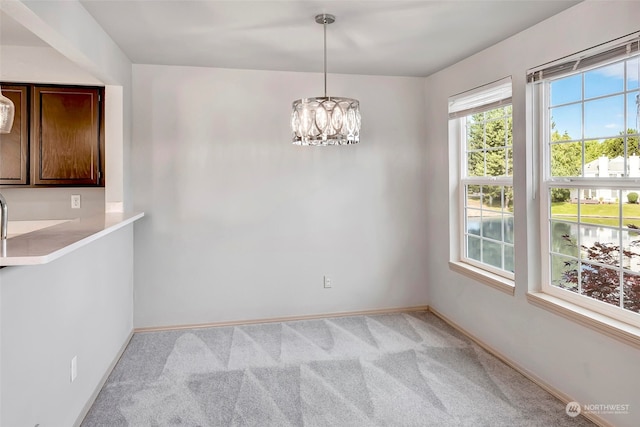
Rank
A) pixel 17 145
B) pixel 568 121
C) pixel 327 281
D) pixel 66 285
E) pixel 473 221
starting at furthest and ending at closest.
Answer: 1. pixel 327 281
2. pixel 473 221
3. pixel 17 145
4. pixel 568 121
5. pixel 66 285

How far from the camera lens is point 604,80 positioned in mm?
2418

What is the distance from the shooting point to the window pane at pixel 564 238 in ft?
8.69

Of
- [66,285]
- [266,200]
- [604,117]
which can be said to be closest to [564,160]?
[604,117]

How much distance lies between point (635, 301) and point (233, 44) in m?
3.17

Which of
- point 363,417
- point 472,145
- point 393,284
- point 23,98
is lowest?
point 363,417

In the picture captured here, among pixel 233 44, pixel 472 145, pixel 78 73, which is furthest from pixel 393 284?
pixel 78 73

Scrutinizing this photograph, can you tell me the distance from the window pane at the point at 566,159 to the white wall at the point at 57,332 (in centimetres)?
306

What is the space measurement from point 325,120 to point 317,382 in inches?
69.5

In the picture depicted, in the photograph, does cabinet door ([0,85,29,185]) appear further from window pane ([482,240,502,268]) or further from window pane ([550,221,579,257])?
window pane ([550,221,579,257])

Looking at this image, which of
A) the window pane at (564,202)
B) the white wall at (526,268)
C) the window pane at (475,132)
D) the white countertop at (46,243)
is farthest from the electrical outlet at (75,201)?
the window pane at (564,202)

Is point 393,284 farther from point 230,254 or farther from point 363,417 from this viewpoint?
point 363,417

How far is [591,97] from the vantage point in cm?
251

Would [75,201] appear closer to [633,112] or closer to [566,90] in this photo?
[566,90]

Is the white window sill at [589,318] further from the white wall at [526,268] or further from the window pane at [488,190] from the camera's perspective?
the window pane at [488,190]
